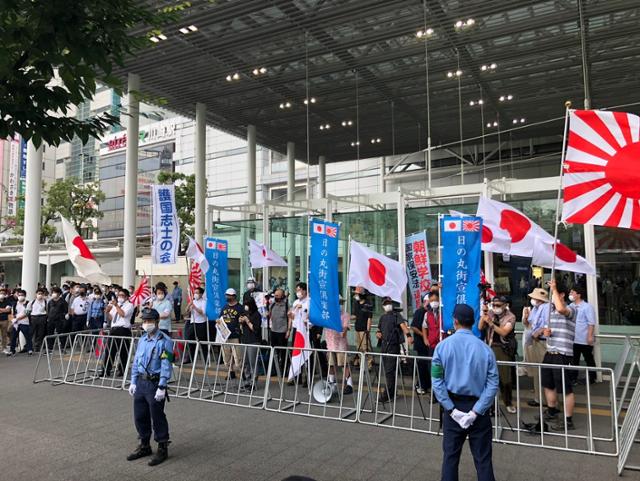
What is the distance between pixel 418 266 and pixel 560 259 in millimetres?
3654

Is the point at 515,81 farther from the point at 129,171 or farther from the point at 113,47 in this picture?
the point at 113,47

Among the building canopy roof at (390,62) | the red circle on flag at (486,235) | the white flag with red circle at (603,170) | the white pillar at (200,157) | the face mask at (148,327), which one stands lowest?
the face mask at (148,327)

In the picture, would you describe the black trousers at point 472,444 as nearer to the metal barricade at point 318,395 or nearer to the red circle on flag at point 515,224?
the metal barricade at point 318,395

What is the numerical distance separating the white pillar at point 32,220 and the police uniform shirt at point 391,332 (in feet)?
40.5

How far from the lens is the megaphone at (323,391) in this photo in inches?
317

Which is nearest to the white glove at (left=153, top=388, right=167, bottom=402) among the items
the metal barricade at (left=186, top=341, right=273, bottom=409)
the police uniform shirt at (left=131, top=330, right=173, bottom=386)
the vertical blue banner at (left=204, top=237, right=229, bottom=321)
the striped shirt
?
the police uniform shirt at (left=131, top=330, right=173, bottom=386)

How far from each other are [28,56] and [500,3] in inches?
458

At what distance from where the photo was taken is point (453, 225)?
7.71m

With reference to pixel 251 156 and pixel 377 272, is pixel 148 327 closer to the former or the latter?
pixel 377 272

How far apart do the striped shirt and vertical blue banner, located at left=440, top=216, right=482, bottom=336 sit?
3.41 feet

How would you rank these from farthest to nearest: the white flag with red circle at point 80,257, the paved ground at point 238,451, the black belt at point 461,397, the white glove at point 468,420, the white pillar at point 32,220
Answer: the white pillar at point 32,220, the white flag with red circle at point 80,257, the paved ground at point 238,451, the black belt at point 461,397, the white glove at point 468,420

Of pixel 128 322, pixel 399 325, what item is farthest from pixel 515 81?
pixel 128 322

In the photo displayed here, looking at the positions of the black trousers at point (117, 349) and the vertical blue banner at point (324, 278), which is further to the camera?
the black trousers at point (117, 349)

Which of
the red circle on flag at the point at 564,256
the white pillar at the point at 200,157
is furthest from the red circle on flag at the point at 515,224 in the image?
the white pillar at the point at 200,157
